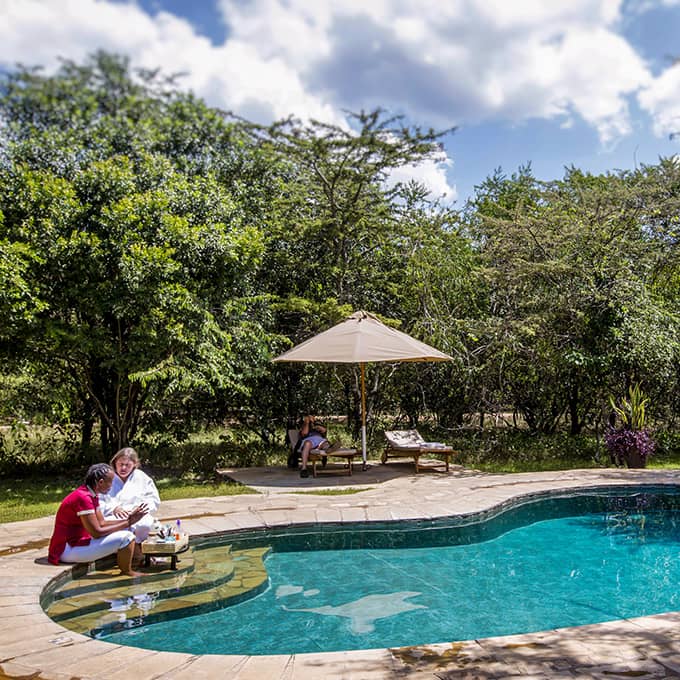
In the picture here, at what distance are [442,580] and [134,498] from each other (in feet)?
9.86

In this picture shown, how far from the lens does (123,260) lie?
868cm

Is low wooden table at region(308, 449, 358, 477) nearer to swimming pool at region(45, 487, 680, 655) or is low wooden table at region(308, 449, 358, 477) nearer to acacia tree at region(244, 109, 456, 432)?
acacia tree at region(244, 109, 456, 432)

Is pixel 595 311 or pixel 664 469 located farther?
pixel 595 311

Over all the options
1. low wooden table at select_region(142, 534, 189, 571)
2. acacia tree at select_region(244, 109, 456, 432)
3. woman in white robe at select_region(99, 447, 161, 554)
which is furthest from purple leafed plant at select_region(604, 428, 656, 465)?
woman in white robe at select_region(99, 447, 161, 554)

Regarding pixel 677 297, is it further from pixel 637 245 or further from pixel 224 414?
pixel 224 414

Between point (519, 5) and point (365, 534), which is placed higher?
point (519, 5)

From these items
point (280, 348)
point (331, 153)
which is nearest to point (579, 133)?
point (331, 153)

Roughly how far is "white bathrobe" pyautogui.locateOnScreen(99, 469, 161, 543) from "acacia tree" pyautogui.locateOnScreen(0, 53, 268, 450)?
3113mm

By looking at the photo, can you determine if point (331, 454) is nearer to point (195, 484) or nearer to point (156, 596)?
point (195, 484)

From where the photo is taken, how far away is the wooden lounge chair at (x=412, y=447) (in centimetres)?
1066

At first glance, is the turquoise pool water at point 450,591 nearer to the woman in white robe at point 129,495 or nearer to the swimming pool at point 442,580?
the swimming pool at point 442,580

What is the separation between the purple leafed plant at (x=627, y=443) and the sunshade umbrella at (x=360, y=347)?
333 centimetres

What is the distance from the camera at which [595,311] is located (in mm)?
11695

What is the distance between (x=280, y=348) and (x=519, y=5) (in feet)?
27.0
